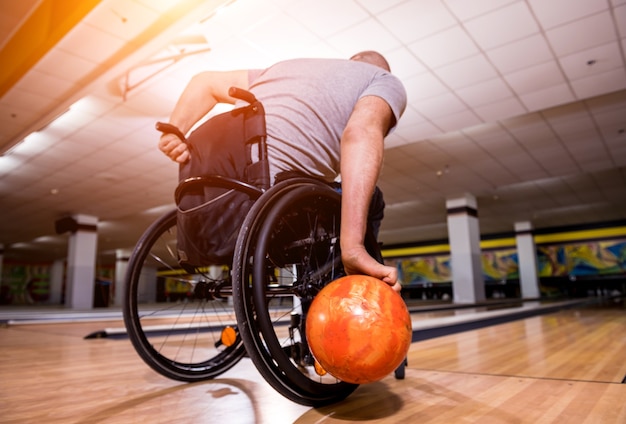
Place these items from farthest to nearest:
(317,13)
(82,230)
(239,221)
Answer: (82,230), (317,13), (239,221)

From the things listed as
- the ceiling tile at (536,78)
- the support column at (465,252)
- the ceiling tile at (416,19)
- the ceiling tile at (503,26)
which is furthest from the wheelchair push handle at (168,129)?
the support column at (465,252)

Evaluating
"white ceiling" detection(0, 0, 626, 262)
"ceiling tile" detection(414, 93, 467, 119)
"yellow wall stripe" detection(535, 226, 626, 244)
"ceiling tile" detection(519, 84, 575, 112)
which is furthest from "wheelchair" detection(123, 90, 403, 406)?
"yellow wall stripe" detection(535, 226, 626, 244)

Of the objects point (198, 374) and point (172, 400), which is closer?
point (172, 400)

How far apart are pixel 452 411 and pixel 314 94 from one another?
3.23 feet

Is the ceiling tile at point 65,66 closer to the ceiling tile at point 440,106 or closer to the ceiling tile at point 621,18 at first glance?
the ceiling tile at point 440,106

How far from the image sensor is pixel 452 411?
1.09 metres

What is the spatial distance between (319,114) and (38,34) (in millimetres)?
4662

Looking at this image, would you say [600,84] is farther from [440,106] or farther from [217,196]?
[217,196]

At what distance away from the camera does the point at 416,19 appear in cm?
415

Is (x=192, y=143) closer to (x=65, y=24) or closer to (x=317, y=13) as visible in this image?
(x=317, y=13)

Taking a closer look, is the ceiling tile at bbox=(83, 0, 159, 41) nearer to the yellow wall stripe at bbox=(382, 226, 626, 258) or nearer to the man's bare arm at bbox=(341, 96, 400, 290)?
the man's bare arm at bbox=(341, 96, 400, 290)

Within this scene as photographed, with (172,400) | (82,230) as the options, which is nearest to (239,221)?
(172,400)

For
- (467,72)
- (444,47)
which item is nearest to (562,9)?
(444,47)

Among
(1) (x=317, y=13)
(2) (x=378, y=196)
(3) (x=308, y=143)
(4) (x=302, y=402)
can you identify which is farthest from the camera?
(1) (x=317, y=13)
